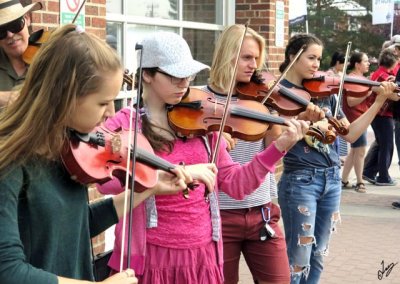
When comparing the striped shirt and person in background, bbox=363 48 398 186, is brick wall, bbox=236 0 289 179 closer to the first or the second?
person in background, bbox=363 48 398 186

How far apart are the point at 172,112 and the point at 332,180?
4.95 ft

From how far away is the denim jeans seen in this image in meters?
4.05

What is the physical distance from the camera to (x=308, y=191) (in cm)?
406

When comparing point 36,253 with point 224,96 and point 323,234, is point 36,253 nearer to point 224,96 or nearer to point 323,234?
point 224,96

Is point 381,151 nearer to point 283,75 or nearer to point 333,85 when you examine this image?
point 333,85

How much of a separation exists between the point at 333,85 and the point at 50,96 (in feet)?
9.66

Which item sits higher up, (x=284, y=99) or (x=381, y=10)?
(x=381, y=10)

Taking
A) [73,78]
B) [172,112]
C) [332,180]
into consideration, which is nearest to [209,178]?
[172,112]

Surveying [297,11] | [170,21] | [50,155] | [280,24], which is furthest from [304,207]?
[297,11]

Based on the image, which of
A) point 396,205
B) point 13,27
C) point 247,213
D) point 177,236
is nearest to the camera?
point 177,236

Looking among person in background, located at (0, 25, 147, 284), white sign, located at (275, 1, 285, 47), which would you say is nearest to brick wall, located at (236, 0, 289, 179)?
white sign, located at (275, 1, 285, 47)

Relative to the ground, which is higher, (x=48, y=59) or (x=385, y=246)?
(x=48, y=59)

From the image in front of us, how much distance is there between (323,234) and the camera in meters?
4.28

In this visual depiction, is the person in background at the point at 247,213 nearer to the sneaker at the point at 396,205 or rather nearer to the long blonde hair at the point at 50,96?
the long blonde hair at the point at 50,96
